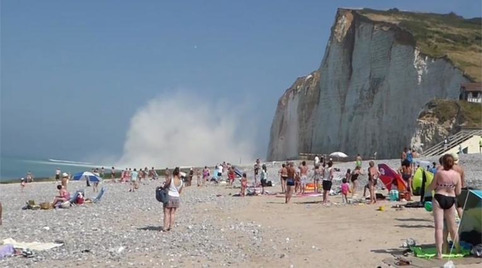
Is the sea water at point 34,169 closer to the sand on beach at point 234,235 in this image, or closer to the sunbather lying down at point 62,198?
the sunbather lying down at point 62,198

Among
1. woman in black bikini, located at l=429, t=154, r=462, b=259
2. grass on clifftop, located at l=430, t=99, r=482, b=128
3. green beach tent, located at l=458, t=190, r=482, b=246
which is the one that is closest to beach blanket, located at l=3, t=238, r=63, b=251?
woman in black bikini, located at l=429, t=154, r=462, b=259

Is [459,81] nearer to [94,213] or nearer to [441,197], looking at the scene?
[94,213]

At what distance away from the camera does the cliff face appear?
55.0m

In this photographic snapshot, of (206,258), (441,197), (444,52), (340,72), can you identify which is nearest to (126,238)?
(206,258)

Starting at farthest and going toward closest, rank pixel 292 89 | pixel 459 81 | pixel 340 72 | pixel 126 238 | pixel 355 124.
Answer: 1. pixel 292 89
2. pixel 340 72
3. pixel 355 124
4. pixel 459 81
5. pixel 126 238

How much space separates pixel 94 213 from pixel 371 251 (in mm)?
11025

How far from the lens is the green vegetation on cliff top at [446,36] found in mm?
55294

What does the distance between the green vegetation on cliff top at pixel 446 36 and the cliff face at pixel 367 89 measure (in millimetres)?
1108

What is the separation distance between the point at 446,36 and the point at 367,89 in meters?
11.0

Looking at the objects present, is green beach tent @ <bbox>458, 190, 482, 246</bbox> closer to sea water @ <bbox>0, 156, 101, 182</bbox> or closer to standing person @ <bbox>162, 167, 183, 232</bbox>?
standing person @ <bbox>162, 167, 183, 232</bbox>

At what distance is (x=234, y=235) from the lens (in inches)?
511

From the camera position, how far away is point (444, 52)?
5803 centimetres

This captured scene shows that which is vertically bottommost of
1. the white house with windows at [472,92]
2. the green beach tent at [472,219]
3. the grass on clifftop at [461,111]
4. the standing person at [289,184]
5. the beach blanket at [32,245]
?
the beach blanket at [32,245]

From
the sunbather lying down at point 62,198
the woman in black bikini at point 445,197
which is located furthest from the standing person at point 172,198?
the sunbather lying down at point 62,198
